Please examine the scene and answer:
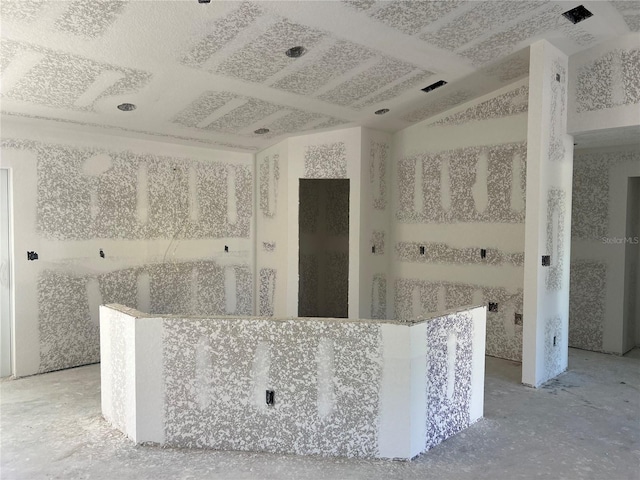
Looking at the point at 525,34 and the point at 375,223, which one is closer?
the point at 525,34

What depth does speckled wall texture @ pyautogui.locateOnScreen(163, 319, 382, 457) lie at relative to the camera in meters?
2.75

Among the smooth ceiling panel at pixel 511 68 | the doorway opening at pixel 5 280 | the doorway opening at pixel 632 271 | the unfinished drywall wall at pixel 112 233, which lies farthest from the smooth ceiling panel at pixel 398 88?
the doorway opening at pixel 5 280

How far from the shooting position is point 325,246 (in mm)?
7344

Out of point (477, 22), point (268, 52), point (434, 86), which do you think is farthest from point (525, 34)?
point (268, 52)

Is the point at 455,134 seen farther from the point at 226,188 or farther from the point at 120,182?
the point at 120,182

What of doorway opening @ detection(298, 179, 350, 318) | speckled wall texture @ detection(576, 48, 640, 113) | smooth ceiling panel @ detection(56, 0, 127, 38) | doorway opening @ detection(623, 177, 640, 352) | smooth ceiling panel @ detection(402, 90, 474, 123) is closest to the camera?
smooth ceiling panel @ detection(56, 0, 127, 38)

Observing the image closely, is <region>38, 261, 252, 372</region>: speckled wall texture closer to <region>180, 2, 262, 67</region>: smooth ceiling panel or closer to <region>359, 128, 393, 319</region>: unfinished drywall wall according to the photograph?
<region>359, 128, 393, 319</region>: unfinished drywall wall

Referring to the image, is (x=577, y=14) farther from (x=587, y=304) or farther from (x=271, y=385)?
(x=271, y=385)

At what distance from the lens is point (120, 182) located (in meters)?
4.91

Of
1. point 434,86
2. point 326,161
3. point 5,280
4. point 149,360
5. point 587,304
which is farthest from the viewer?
point 326,161

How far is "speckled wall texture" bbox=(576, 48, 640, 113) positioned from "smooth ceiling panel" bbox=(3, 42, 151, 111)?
389cm

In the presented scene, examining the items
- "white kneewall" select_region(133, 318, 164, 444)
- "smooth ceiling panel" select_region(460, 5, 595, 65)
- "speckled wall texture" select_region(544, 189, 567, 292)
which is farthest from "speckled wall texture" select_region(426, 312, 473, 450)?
"smooth ceiling panel" select_region(460, 5, 595, 65)

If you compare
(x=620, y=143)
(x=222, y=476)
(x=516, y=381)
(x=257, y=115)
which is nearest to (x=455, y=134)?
(x=620, y=143)

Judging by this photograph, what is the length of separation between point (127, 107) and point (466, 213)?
380 cm
